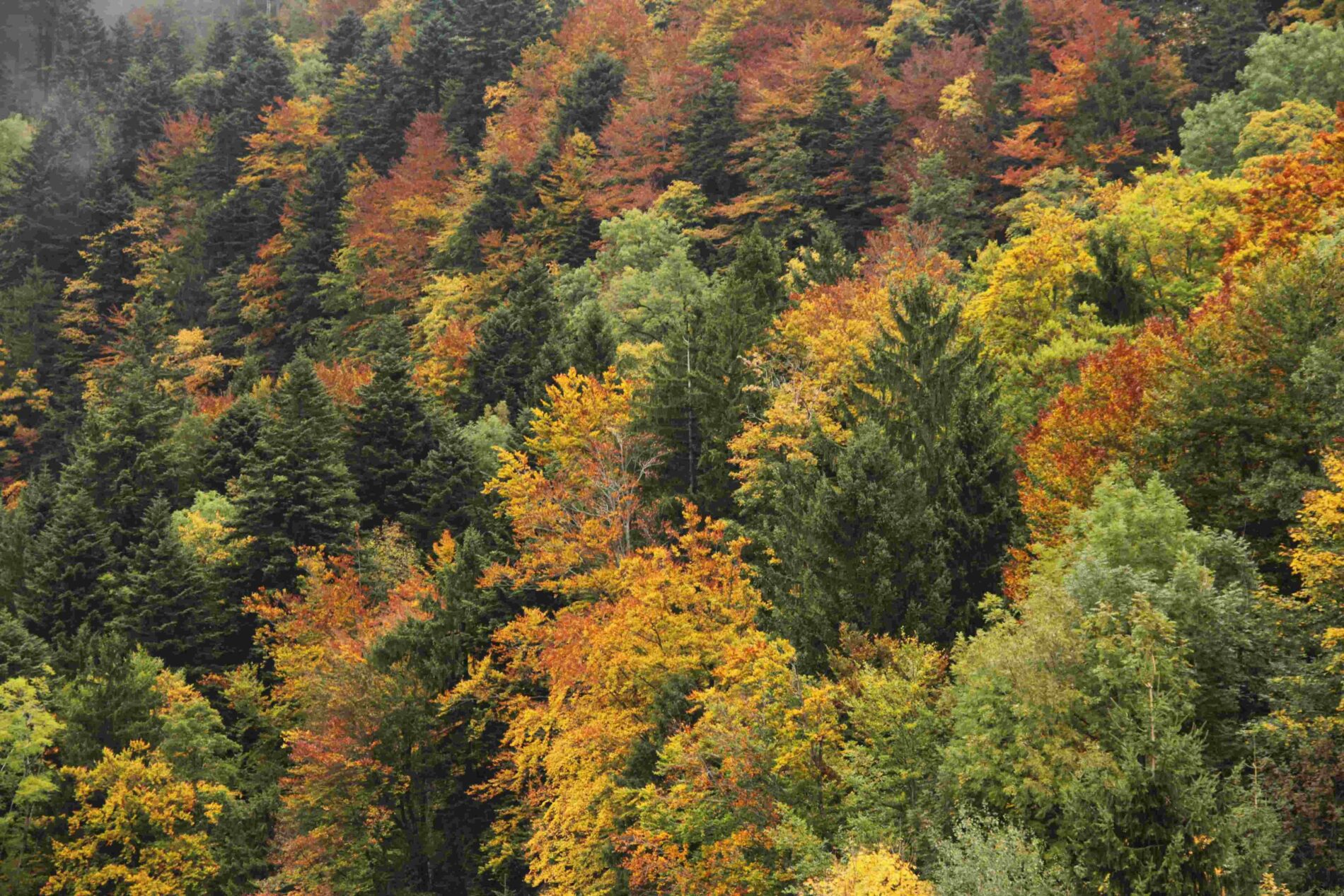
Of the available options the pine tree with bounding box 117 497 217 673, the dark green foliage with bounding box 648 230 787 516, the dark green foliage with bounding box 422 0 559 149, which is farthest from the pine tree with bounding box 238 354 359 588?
the dark green foliage with bounding box 422 0 559 149

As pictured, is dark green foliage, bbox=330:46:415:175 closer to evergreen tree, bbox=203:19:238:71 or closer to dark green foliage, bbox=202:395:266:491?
evergreen tree, bbox=203:19:238:71

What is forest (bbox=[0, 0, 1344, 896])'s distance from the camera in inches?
995

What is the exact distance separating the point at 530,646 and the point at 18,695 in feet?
64.5

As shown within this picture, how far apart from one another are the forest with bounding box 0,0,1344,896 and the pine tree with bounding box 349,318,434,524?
0.88 feet

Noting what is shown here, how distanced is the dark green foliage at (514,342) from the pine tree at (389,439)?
4863 mm

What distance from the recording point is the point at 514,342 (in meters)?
66.4

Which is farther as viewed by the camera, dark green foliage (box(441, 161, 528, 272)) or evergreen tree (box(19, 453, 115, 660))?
dark green foliage (box(441, 161, 528, 272))

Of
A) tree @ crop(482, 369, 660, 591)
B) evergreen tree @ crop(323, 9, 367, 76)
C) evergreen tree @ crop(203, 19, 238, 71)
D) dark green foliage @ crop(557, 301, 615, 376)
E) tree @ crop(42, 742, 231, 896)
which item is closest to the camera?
tree @ crop(482, 369, 660, 591)

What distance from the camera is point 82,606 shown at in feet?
181

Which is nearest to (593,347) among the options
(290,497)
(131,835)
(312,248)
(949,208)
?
(290,497)

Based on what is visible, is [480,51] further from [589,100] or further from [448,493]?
[448,493]

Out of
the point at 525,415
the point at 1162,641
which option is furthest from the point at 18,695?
the point at 1162,641

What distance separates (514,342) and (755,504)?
92.6 ft

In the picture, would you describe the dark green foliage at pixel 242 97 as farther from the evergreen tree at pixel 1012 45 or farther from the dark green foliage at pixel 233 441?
the evergreen tree at pixel 1012 45
